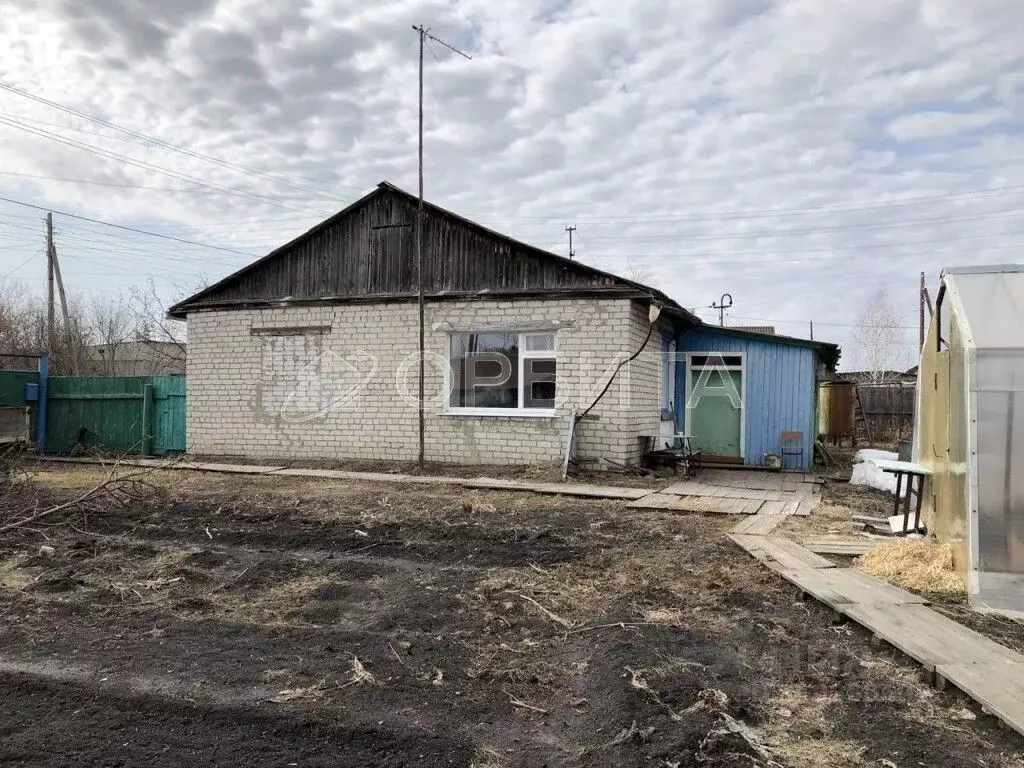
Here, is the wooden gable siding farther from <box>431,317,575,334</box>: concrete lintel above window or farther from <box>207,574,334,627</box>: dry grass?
<box>207,574,334,627</box>: dry grass

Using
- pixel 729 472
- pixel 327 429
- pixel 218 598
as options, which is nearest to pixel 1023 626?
pixel 218 598

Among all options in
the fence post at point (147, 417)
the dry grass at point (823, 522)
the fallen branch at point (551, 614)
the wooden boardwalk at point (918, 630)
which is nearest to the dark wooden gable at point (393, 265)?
the fence post at point (147, 417)

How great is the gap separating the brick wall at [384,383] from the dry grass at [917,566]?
5236 mm

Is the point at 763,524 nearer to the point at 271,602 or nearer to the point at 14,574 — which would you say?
the point at 271,602

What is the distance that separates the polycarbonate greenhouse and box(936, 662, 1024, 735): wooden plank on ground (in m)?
1.24

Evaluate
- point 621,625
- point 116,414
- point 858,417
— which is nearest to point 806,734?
point 621,625

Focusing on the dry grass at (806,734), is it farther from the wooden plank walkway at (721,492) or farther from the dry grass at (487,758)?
the wooden plank walkway at (721,492)

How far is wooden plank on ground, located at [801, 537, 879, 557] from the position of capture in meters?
6.12

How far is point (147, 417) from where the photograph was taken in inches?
561

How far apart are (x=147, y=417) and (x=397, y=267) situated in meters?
6.41

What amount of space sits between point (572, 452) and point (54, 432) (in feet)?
37.7

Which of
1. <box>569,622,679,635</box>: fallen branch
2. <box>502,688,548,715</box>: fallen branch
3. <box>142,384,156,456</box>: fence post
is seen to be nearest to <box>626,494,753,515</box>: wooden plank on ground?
<box>569,622,679,635</box>: fallen branch

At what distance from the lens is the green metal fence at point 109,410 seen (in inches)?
559

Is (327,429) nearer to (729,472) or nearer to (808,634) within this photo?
(729,472)
